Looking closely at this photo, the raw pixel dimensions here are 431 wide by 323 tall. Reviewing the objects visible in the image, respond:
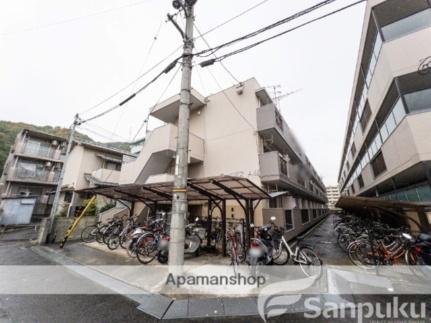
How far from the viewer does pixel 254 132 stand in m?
9.34

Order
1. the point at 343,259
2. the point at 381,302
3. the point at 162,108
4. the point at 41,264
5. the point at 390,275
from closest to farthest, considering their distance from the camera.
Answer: the point at 381,302 < the point at 390,275 < the point at 41,264 < the point at 343,259 < the point at 162,108

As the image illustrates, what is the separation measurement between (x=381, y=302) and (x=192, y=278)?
146 inches

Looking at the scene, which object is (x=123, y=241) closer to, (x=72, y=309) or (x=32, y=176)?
(x=72, y=309)

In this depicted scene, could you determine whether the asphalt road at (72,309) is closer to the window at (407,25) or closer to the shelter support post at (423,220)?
the shelter support post at (423,220)

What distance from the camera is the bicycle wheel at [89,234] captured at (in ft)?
28.0

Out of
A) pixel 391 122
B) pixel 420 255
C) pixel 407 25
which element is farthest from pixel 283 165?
pixel 407 25

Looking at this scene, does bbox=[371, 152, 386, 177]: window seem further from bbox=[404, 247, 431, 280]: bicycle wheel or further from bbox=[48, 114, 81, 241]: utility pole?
bbox=[48, 114, 81, 241]: utility pole

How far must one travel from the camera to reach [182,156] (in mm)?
4207

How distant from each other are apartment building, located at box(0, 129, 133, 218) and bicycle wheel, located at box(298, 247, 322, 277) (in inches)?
552

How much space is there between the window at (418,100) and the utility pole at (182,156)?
26.5 ft

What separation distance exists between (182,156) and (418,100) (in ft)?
28.7

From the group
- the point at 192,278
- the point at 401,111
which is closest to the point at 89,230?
the point at 192,278

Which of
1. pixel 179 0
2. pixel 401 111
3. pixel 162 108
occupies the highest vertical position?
pixel 162 108

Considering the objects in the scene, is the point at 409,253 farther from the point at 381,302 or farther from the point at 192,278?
the point at 192,278
